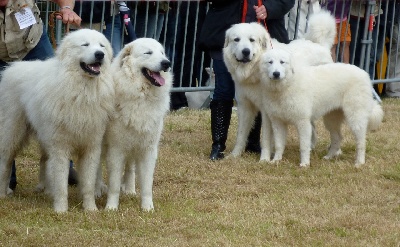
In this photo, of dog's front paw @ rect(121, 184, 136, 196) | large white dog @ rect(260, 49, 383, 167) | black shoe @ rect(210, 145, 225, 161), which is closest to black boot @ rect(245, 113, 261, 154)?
black shoe @ rect(210, 145, 225, 161)

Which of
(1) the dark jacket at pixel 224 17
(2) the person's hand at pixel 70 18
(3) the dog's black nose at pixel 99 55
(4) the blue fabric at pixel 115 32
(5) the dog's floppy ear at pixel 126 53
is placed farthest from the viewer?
(4) the blue fabric at pixel 115 32

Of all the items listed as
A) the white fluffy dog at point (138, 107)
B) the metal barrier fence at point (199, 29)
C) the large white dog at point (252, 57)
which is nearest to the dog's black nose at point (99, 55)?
the white fluffy dog at point (138, 107)

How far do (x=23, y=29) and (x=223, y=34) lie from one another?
2522 mm

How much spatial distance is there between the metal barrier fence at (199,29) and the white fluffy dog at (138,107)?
4098 millimetres

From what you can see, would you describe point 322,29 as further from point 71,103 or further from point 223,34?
point 71,103

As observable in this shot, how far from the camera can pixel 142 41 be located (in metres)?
7.04

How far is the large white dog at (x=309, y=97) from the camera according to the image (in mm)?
8891

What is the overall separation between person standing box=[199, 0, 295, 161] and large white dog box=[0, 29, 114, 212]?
261 cm

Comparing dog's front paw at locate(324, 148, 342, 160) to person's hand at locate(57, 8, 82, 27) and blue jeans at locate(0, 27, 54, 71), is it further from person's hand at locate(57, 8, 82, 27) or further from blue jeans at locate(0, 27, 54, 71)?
person's hand at locate(57, 8, 82, 27)

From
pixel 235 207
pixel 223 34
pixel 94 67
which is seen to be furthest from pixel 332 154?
pixel 94 67

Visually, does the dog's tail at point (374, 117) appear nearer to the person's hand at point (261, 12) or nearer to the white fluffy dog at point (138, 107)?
the person's hand at point (261, 12)

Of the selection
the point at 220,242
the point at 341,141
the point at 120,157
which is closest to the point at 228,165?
the point at 341,141

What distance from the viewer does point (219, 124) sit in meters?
9.60

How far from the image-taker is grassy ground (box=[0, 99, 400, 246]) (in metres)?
6.42
